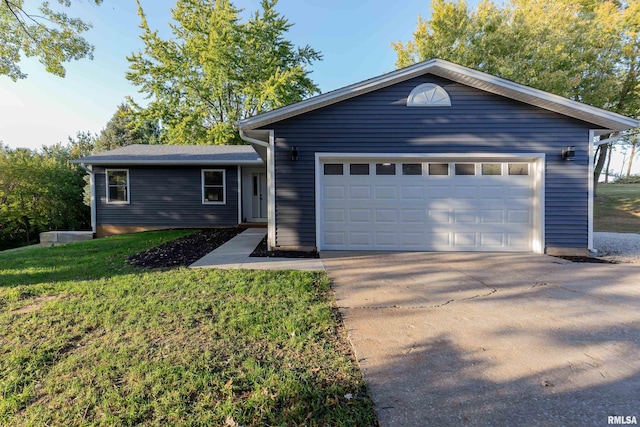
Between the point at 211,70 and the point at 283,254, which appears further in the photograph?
the point at 211,70

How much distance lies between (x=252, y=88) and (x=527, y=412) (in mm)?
18537

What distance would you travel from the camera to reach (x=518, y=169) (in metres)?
6.87

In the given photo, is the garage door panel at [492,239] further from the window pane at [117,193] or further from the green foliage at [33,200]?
the green foliage at [33,200]

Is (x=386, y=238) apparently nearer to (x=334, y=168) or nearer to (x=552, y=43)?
(x=334, y=168)

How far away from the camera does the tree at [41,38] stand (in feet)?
30.0

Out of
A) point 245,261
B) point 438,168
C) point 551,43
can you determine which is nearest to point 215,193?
point 245,261

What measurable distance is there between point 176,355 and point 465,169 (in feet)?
22.2

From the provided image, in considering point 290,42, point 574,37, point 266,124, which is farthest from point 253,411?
point 290,42

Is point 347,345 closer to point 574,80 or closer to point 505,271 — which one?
point 505,271

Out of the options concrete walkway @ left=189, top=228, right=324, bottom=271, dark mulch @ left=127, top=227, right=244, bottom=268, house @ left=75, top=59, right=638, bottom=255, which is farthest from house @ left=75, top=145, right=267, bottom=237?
house @ left=75, top=59, right=638, bottom=255

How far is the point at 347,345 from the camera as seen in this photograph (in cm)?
267

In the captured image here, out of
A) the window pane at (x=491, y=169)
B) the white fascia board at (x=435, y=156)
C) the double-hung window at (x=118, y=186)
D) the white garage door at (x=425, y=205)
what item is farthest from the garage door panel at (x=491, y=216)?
the double-hung window at (x=118, y=186)

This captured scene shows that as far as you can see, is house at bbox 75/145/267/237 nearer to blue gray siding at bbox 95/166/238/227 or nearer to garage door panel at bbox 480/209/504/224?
blue gray siding at bbox 95/166/238/227

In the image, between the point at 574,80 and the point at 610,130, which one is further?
the point at 574,80
